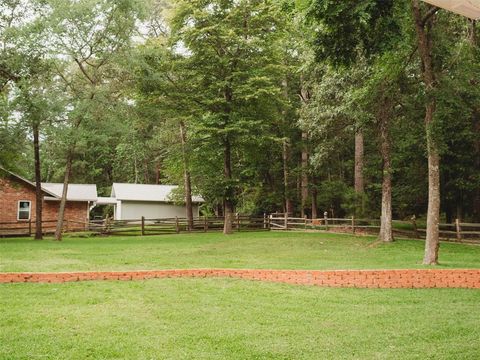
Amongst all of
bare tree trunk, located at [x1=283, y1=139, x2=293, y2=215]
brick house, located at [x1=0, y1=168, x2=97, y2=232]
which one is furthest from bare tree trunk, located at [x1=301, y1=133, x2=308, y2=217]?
brick house, located at [x1=0, y1=168, x2=97, y2=232]

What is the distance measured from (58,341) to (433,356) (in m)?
4.62

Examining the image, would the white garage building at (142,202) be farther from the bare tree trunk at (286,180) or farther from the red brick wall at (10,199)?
the bare tree trunk at (286,180)

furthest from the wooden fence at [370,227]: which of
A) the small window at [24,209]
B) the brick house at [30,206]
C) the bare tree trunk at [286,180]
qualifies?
the small window at [24,209]

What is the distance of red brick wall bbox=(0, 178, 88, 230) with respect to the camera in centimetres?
2886

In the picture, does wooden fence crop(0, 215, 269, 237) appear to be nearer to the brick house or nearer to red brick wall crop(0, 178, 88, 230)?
the brick house

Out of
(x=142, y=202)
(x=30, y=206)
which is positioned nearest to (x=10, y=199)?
(x=30, y=206)

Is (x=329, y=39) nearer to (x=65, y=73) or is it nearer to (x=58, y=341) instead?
(x=58, y=341)

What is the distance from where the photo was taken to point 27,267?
1189cm

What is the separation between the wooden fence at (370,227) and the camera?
766 inches

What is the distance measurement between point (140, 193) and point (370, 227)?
22.1m

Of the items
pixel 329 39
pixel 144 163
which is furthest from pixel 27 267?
pixel 144 163

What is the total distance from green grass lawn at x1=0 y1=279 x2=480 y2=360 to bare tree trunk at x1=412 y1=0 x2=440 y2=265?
307 cm

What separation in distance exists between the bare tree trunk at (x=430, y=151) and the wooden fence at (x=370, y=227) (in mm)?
7264

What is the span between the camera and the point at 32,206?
2986cm
